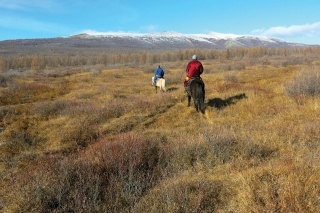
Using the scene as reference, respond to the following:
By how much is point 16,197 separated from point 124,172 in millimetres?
1742

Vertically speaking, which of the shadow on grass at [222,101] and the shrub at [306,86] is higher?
the shrub at [306,86]

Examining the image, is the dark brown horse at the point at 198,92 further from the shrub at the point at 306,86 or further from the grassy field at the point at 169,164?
the shrub at the point at 306,86

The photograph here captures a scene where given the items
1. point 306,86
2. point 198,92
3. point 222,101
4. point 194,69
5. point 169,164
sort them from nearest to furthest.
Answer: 1. point 169,164
2. point 198,92
3. point 194,69
4. point 306,86
5. point 222,101

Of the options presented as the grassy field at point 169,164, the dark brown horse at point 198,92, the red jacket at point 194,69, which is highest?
the red jacket at point 194,69

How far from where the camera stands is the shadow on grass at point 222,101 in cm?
1154

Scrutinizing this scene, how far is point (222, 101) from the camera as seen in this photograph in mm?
12219

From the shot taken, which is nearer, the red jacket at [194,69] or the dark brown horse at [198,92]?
the dark brown horse at [198,92]

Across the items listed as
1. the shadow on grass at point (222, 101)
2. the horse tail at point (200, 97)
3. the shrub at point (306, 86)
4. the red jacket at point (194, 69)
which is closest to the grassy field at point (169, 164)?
the horse tail at point (200, 97)

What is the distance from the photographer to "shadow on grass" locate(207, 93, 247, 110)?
11.5m

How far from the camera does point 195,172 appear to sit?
512 cm

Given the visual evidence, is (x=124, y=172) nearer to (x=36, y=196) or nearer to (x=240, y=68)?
(x=36, y=196)

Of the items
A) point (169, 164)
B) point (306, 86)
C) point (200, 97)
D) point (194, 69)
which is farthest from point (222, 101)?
point (169, 164)

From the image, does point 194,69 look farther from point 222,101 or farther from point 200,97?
point 222,101

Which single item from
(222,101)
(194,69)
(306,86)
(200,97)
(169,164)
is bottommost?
(169,164)
